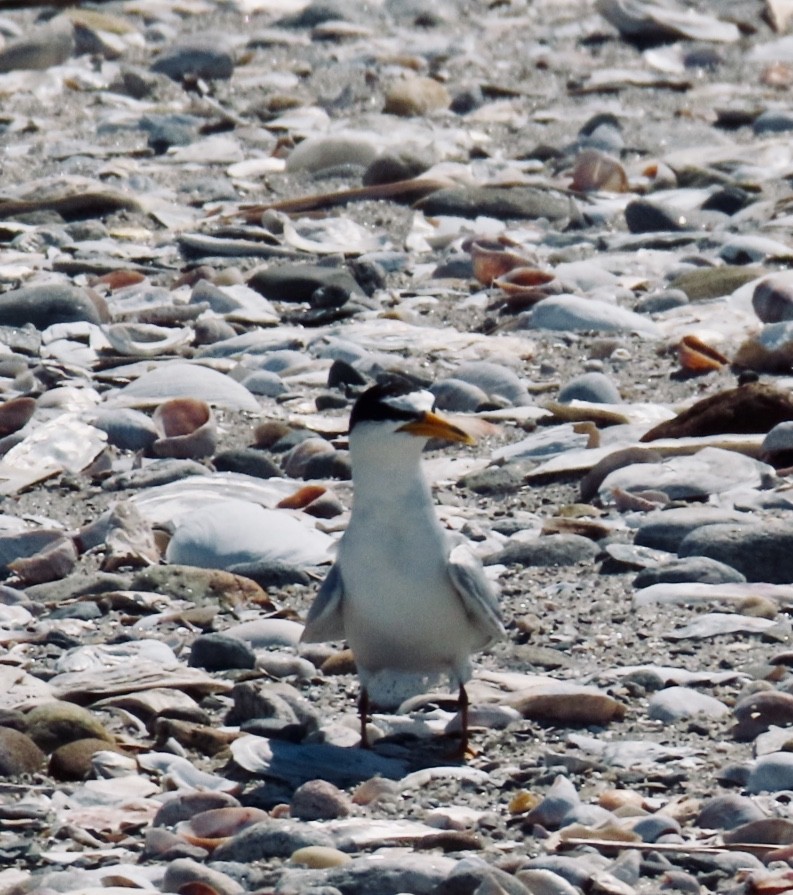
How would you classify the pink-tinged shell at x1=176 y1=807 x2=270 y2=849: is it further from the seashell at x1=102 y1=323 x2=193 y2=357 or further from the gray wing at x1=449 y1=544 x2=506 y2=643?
the seashell at x1=102 y1=323 x2=193 y2=357

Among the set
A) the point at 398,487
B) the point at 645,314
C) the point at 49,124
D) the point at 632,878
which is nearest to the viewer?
the point at 632,878

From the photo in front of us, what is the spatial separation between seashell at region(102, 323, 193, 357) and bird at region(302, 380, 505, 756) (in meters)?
3.06

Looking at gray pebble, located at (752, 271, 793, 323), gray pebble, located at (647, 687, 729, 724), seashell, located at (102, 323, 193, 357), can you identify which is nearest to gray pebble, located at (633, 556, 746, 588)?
gray pebble, located at (647, 687, 729, 724)

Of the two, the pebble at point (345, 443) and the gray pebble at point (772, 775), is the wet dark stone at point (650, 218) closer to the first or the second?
the pebble at point (345, 443)

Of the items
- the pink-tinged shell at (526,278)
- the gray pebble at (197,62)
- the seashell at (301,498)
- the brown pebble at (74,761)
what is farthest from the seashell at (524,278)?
the brown pebble at (74,761)

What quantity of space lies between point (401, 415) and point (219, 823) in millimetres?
1074

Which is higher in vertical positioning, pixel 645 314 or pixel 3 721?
pixel 3 721

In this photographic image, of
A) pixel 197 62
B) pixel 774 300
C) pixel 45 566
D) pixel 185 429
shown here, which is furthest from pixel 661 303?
pixel 197 62

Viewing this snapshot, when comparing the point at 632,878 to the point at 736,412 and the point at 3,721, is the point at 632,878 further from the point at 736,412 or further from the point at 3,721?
the point at 736,412

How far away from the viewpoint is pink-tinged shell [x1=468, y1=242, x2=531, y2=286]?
26.8ft

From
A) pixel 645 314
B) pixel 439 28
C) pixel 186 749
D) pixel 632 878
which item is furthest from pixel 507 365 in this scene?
pixel 439 28

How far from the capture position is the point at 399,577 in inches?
165

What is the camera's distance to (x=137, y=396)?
6.68 meters

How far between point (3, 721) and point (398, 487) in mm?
967
